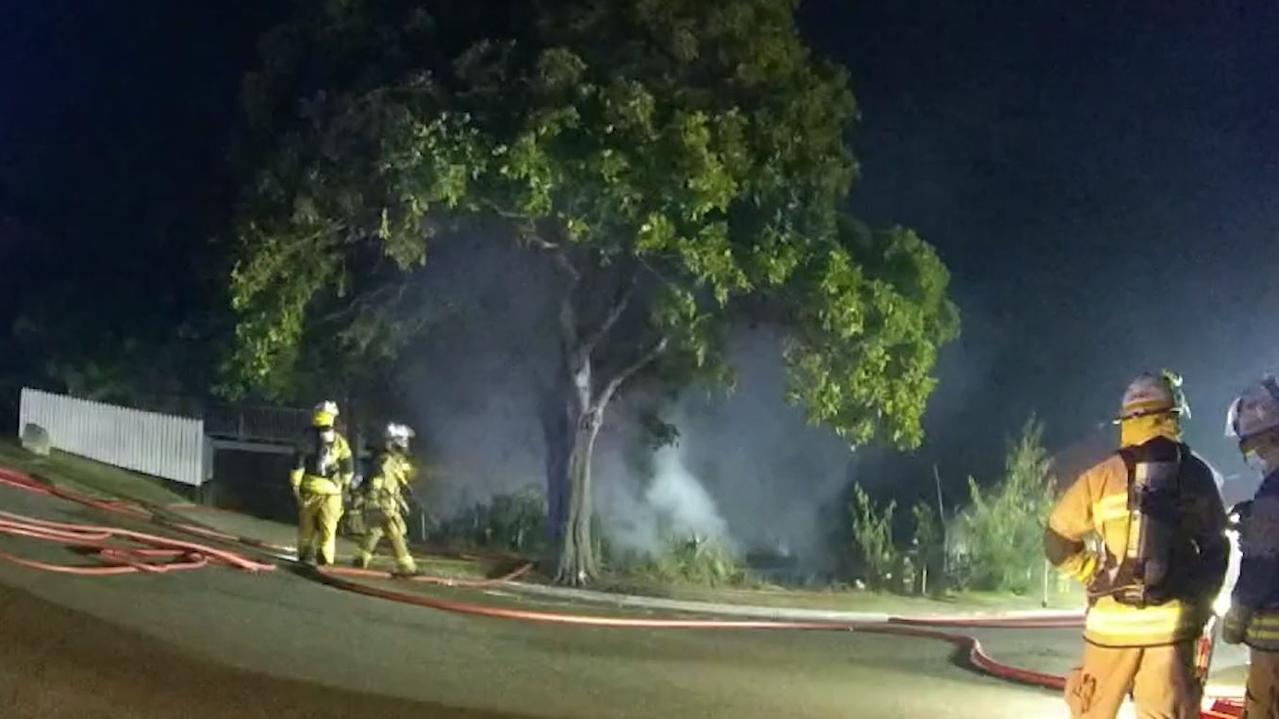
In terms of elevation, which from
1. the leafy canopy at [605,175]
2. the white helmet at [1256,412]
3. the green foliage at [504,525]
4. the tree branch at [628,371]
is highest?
the leafy canopy at [605,175]

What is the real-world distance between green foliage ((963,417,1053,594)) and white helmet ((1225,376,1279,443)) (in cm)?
1157

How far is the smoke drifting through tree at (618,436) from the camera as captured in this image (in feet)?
55.8

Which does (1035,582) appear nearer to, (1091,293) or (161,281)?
(1091,293)

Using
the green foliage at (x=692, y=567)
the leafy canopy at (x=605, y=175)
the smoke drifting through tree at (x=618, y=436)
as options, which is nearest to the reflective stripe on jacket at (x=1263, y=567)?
the leafy canopy at (x=605, y=175)

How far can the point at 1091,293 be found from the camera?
22906mm

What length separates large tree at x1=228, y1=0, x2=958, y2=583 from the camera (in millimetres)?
13781

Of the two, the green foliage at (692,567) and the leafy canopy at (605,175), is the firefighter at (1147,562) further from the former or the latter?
the green foliage at (692,567)

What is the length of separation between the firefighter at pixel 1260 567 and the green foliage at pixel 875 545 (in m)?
12.1

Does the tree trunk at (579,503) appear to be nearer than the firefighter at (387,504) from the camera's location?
No

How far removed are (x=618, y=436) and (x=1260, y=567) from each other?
13761mm

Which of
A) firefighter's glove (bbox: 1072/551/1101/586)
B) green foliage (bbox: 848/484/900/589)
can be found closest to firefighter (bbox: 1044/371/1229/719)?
firefighter's glove (bbox: 1072/551/1101/586)

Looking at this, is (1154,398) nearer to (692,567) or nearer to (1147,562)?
(1147,562)

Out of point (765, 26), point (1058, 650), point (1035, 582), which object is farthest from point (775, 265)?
point (1035, 582)

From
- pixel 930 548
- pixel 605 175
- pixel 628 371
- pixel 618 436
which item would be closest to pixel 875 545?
pixel 930 548
